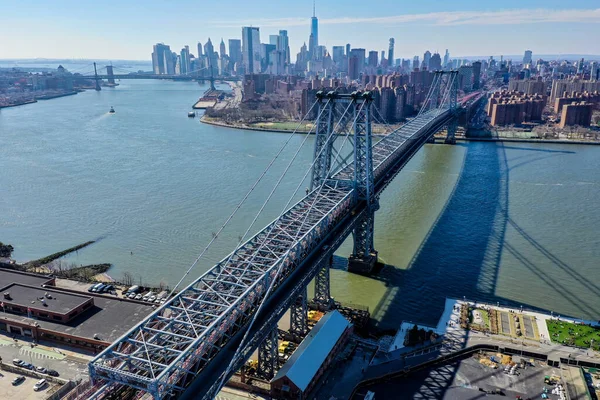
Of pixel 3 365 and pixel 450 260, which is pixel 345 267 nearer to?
pixel 450 260

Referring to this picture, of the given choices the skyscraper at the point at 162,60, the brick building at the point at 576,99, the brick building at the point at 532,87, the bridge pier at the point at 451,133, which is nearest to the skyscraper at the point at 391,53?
the skyscraper at the point at 162,60

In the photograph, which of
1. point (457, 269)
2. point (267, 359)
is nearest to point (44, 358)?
point (267, 359)

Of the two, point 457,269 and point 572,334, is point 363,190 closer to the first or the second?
point 457,269

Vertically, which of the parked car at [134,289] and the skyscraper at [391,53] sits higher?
the skyscraper at [391,53]

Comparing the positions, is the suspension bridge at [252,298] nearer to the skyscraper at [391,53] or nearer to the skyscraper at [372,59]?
the skyscraper at [372,59]

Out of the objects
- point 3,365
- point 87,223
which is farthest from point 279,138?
point 3,365

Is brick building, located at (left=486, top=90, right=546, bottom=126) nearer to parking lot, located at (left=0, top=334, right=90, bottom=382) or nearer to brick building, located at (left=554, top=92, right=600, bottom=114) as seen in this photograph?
brick building, located at (left=554, top=92, right=600, bottom=114)
